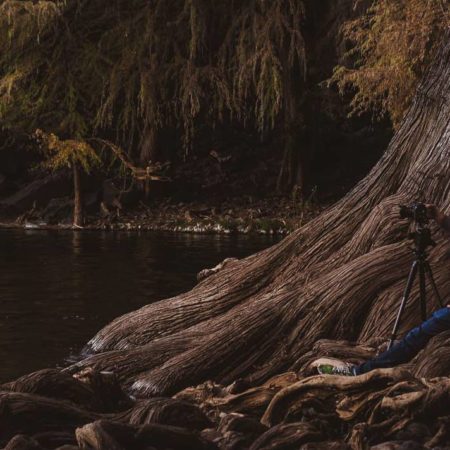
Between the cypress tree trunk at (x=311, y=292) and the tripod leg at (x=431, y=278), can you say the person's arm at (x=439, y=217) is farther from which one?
the cypress tree trunk at (x=311, y=292)

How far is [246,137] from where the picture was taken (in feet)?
125

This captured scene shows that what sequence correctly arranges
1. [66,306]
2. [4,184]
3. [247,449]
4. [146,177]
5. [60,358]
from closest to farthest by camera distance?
[247,449] < [60,358] < [66,306] < [146,177] < [4,184]

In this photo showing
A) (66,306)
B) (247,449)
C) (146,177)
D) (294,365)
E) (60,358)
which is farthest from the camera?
(146,177)

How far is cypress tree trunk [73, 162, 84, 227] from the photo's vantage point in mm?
32594

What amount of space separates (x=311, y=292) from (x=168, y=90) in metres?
23.6

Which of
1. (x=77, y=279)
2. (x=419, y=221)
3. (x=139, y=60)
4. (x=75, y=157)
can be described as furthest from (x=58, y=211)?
(x=419, y=221)

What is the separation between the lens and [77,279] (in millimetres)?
19859

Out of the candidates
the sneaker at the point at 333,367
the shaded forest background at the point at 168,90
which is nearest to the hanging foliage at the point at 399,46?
the shaded forest background at the point at 168,90

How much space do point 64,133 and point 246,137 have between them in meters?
7.36

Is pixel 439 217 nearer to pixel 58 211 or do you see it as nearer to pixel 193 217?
pixel 193 217

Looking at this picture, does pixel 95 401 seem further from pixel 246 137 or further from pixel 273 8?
pixel 246 137

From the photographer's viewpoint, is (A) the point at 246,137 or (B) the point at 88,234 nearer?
(B) the point at 88,234

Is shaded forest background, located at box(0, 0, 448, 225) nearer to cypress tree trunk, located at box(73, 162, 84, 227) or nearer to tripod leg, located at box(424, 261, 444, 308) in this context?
cypress tree trunk, located at box(73, 162, 84, 227)

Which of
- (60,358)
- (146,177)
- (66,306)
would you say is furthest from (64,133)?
(60,358)
